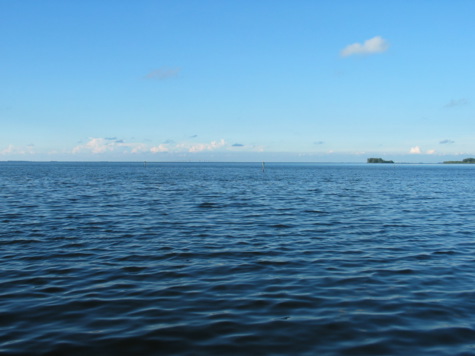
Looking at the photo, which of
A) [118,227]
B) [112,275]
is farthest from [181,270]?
[118,227]

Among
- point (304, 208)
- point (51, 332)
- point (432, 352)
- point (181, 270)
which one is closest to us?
point (432, 352)

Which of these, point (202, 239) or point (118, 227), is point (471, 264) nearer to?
point (202, 239)

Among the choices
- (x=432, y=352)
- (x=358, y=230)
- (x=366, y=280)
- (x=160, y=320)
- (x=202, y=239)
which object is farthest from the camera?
(x=358, y=230)

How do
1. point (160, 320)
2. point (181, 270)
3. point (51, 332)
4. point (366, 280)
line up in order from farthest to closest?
1. point (181, 270)
2. point (366, 280)
3. point (160, 320)
4. point (51, 332)

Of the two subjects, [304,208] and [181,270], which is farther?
[304,208]

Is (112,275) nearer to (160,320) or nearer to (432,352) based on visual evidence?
(160,320)

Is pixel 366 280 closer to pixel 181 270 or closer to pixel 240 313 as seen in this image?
pixel 240 313

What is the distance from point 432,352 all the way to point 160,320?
6.16m

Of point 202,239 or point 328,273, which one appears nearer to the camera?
point 328,273

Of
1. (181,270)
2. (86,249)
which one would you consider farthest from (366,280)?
(86,249)

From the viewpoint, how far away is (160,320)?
9.83 metres

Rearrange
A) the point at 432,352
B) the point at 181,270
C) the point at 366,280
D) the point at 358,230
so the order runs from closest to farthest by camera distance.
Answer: the point at 432,352
the point at 366,280
the point at 181,270
the point at 358,230

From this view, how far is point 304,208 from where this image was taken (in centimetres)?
3272

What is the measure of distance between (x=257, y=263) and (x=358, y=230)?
31.3 ft
